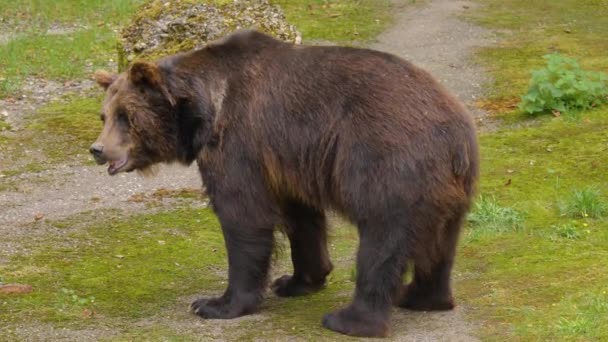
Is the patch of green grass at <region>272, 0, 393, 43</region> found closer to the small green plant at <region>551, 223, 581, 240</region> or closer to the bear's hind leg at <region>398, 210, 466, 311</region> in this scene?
the small green plant at <region>551, 223, 581, 240</region>

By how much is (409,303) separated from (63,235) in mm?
3192

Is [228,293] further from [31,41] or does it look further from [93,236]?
[31,41]

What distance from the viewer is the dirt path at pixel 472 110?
6734 millimetres

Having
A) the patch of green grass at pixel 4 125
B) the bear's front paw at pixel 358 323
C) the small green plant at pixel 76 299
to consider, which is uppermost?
the bear's front paw at pixel 358 323

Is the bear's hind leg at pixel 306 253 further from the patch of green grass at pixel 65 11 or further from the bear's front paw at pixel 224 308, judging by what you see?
the patch of green grass at pixel 65 11

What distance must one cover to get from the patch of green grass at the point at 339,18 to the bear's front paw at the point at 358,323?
9.59 metres

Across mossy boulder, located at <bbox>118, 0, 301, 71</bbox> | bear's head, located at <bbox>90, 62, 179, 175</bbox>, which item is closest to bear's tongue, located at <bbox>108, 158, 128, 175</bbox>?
bear's head, located at <bbox>90, 62, 179, 175</bbox>

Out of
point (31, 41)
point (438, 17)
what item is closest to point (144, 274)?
point (31, 41)

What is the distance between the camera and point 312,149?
6605 mm

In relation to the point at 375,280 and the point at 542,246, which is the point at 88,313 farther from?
the point at 542,246

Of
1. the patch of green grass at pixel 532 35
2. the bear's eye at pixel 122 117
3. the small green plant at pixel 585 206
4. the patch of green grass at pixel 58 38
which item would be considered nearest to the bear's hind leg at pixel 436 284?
the bear's eye at pixel 122 117

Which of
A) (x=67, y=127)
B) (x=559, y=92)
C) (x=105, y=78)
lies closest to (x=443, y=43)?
(x=559, y=92)

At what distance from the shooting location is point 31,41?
52.7ft

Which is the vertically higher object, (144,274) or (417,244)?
(417,244)
